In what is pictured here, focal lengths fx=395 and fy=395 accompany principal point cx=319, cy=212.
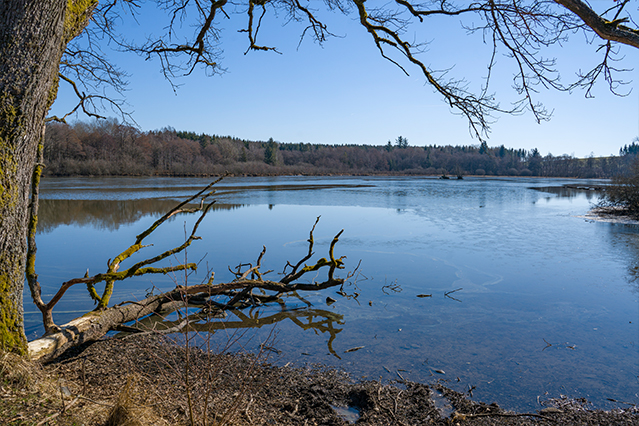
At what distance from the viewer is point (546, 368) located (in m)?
4.17

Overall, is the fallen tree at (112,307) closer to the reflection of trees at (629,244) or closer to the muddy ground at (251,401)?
the muddy ground at (251,401)

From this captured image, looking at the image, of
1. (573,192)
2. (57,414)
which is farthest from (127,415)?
(573,192)

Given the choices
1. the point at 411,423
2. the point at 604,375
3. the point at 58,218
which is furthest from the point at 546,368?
the point at 58,218

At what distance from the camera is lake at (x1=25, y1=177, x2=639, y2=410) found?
163 inches

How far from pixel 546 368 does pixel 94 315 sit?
4933 mm

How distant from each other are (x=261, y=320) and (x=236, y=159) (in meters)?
100

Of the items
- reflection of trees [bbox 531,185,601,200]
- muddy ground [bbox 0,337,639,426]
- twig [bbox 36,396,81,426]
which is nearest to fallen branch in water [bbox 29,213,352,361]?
muddy ground [bbox 0,337,639,426]

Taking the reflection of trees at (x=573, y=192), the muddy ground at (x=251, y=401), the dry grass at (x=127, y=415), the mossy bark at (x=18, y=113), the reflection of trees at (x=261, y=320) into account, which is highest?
the mossy bark at (x=18, y=113)

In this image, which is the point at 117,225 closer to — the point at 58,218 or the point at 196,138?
the point at 58,218

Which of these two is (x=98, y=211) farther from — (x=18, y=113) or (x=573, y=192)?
(x=573, y=192)

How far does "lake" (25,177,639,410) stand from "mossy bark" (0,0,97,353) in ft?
6.97

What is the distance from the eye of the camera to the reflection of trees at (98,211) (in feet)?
42.5

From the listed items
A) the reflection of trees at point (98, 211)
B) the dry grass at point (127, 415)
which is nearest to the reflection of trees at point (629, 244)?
the dry grass at point (127, 415)

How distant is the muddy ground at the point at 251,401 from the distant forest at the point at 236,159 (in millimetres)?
3016
